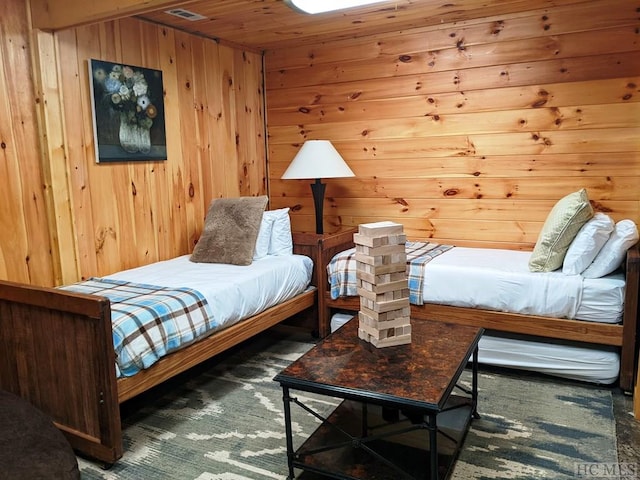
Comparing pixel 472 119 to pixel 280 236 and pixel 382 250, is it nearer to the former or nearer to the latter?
pixel 280 236

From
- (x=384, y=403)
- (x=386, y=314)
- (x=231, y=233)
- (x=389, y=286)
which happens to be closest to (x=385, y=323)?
(x=386, y=314)

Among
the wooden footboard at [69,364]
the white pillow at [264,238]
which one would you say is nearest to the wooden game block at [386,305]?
the wooden footboard at [69,364]

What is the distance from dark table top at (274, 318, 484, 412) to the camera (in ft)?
5.75

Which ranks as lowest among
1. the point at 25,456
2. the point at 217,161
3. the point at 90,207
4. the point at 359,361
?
the point at 25,456

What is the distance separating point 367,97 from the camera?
13.0ft

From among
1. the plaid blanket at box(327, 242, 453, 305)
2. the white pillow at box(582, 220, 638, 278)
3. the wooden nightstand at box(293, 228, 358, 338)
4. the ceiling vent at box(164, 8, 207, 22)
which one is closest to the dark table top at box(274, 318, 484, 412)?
the plaid blanket at box(327, 242, 453, 305)

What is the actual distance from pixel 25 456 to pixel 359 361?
4.17ft

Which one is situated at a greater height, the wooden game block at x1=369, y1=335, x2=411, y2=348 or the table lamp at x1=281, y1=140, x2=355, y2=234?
the table lamp at x1=281, y1=140, x2=355, y2=234

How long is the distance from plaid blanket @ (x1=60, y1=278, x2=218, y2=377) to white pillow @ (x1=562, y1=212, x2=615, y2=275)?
6.35 feet

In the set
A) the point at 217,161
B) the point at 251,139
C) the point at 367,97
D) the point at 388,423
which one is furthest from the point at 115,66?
the point at 388,423

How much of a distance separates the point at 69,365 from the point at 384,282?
1.35m

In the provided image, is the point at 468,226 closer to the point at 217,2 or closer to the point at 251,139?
the point at 251,139

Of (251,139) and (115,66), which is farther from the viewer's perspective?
(251,139)

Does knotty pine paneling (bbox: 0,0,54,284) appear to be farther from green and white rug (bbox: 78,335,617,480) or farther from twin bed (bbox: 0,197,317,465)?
green and white rug (bbox: 78,335,617,480)
